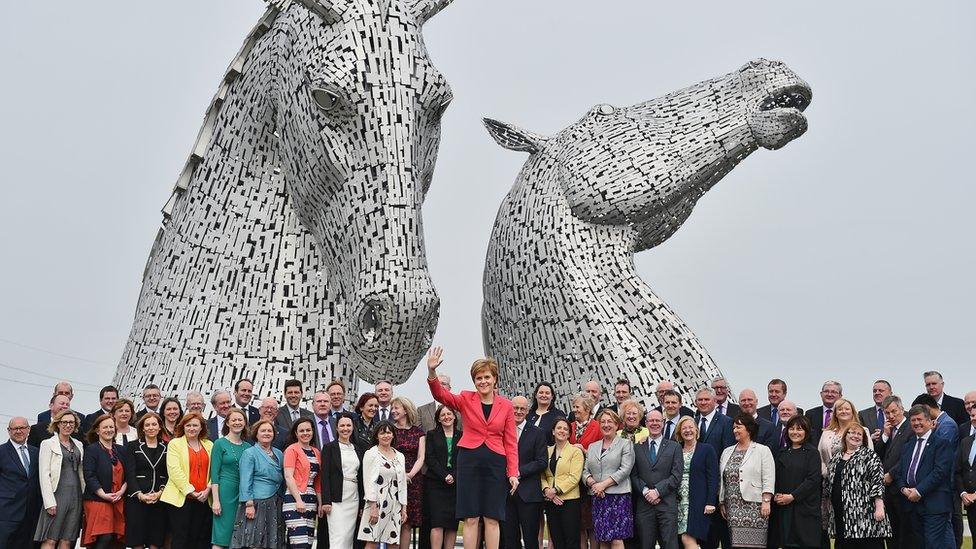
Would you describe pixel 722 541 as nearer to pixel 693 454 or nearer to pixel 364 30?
pixel 693 454

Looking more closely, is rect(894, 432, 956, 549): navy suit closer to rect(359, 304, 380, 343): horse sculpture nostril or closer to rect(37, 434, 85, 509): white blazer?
rect(359, 304, 380, 343): horse sculpture nostril

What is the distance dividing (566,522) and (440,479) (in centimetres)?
92

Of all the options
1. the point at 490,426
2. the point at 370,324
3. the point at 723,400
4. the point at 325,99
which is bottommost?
the point at 490,426

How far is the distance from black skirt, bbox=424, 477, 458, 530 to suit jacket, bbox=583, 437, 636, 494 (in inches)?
35.2

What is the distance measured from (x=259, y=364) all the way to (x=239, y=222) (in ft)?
3.28

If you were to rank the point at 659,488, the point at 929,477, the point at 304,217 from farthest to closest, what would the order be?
the point at 304,217
the point at 659,488
the point at 929,477

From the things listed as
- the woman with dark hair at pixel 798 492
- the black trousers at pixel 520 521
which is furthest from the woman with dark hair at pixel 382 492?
the woman with dark hair at pixel 798 492

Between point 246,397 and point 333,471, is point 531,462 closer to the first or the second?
point 333,471

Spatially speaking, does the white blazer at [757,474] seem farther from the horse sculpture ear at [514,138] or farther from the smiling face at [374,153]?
the horse sculpture ear at [514,138]

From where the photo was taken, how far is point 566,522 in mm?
9031

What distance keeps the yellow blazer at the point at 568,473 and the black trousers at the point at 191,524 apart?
2.24 m

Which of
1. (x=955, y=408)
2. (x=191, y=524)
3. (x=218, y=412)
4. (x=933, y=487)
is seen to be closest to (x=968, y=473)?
(x=933, y=487)

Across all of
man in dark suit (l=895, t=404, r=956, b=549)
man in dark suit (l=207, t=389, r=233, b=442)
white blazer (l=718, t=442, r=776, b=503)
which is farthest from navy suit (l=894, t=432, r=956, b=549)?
man in dark suit (l=207, t=389, r=233, b=442)

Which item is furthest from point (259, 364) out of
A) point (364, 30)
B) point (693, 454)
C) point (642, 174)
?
point (642, 174)
